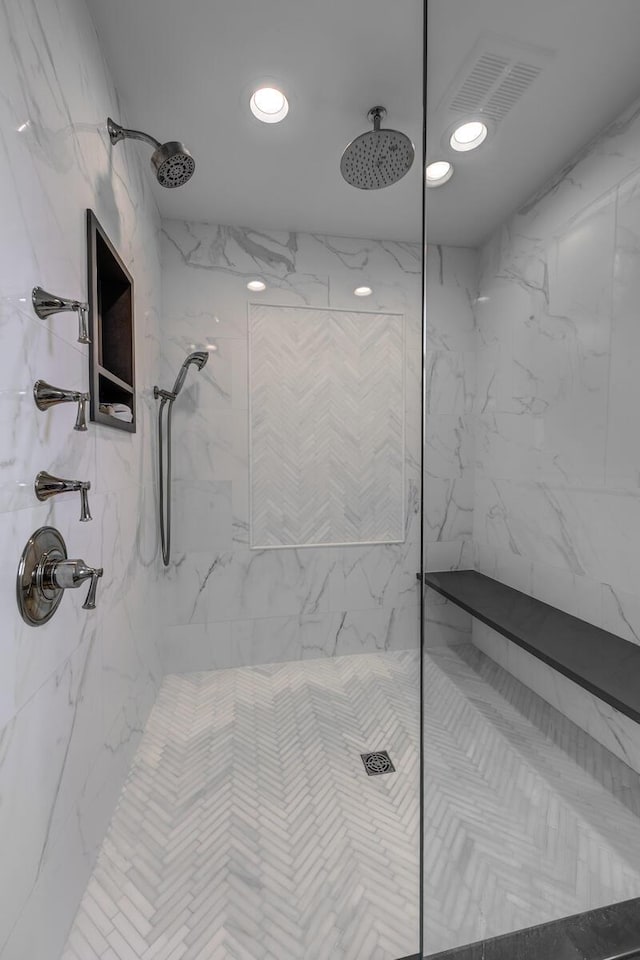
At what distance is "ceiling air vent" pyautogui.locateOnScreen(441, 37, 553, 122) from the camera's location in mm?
744

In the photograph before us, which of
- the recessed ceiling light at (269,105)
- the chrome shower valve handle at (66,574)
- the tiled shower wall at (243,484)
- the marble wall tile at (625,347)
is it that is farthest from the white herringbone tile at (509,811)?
the recessed ceiling light at (269,105)

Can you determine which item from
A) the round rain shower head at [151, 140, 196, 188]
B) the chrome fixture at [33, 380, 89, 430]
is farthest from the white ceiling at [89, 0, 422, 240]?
the chrome fixture at [33, 380, 89, 430]

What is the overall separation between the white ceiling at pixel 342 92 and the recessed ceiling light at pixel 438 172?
2 cm

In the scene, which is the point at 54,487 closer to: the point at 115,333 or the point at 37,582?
the point at 37,582

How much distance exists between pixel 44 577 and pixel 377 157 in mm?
1642

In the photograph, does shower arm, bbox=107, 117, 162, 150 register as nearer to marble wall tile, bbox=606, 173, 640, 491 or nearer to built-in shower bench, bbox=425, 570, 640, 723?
marble wall tile, bbox=606, 173, 640, 491

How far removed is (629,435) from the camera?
0.71 metres

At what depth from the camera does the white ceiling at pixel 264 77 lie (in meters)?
1.23

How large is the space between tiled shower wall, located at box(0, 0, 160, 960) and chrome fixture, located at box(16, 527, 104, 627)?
2cm

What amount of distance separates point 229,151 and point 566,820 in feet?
7.30

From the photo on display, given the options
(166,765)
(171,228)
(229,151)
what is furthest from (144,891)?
(171,228)

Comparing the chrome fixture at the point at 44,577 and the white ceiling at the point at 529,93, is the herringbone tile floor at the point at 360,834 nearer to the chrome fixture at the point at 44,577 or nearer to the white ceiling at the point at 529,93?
the chrome fixture at the point at 44,577

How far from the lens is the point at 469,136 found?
0.83 metres

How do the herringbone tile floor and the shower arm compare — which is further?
the shower arm
